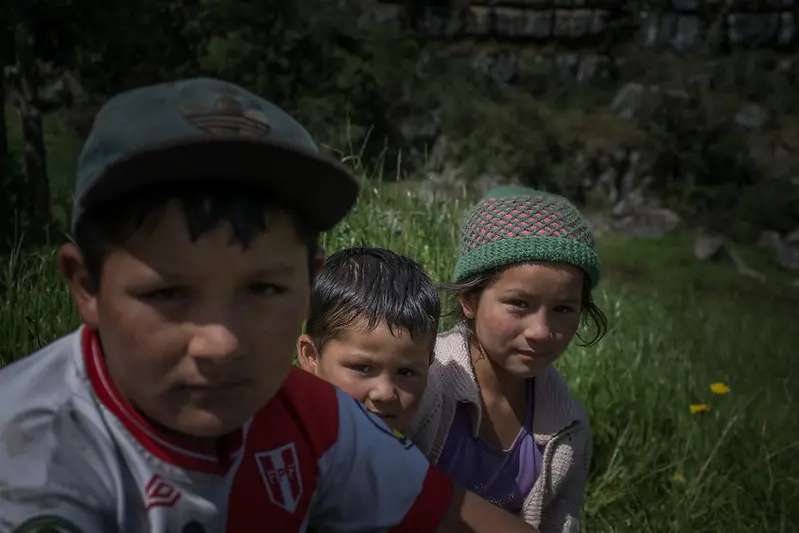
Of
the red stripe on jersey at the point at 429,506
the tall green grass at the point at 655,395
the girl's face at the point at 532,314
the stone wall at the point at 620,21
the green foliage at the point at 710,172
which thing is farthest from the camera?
the stone wall at the point at 620,21

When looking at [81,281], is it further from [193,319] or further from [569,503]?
[569,503]

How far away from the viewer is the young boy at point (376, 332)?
2.15 meters

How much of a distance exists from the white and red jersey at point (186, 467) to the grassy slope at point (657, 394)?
1.84 m

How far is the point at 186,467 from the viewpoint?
4.01ft

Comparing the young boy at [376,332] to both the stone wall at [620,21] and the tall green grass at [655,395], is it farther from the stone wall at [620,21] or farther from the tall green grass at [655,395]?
the stone wall at [620,21]

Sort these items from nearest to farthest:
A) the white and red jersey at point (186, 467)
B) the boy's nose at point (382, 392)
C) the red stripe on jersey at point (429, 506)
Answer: the white and red jersey at point (186, 467)
the red stripe on jersey at point (429, 506)
the boy's nose at point (382, 392)

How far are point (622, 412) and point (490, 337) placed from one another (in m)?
1.52

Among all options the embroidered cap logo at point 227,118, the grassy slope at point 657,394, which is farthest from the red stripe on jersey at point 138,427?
the grassy slope at point 657,394

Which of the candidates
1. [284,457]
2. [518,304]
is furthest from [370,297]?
[284,457]

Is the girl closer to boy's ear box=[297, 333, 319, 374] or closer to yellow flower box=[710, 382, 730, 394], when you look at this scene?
boy's ear box=[297, 333, 319, 374]

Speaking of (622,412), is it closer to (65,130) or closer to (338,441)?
(338,441)

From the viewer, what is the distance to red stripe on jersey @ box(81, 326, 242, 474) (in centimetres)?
120

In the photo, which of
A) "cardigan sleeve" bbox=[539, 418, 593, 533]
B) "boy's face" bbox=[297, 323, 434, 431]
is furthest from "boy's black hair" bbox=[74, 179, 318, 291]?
"cardigan sleeve" bbox=[539, 418, 593, 533]

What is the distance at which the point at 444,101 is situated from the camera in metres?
10.6
